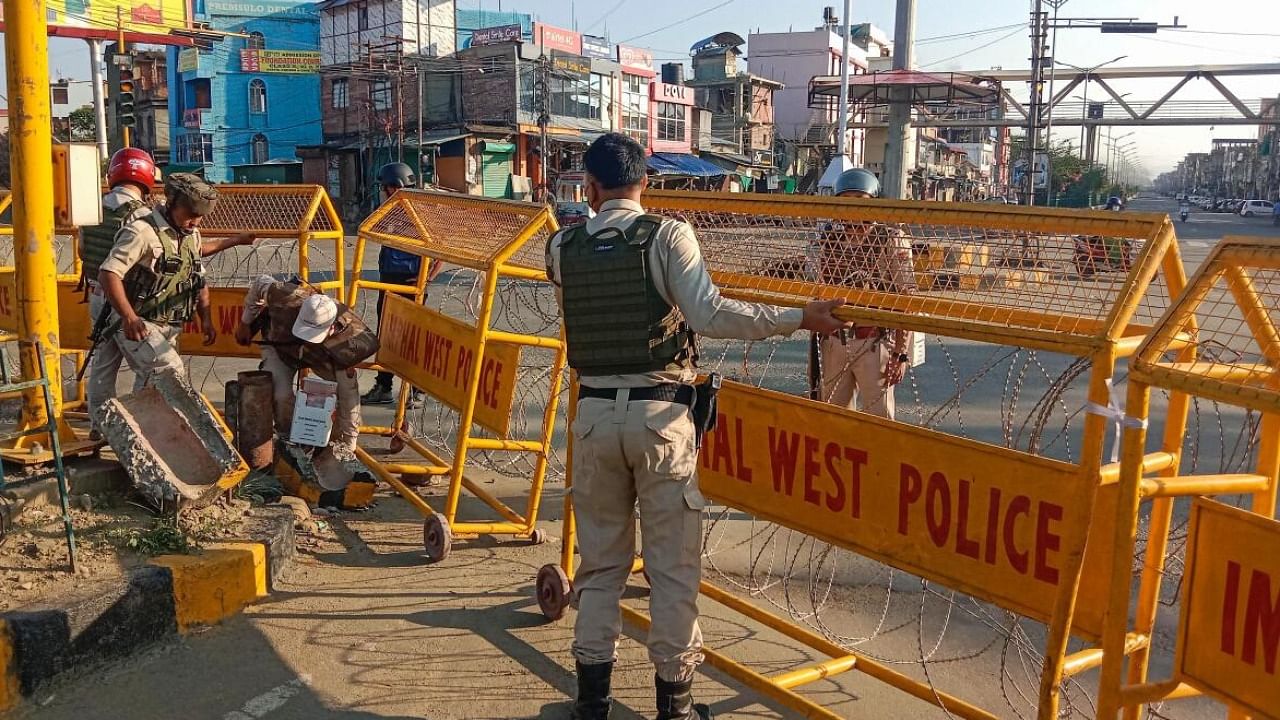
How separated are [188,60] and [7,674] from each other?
164 ft

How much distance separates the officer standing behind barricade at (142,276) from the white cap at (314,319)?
640 mm

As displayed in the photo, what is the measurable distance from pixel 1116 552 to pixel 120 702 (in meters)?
3.33

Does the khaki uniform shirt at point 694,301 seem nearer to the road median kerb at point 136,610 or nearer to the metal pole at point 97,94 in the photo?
the road median kerb at point 136,610

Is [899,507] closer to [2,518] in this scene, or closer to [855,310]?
[855,310]

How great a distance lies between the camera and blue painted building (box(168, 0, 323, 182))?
4759 cm

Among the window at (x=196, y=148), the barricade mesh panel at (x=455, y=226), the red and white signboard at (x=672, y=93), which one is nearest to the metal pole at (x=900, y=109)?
the barricade mesh panel at (x=455, y=226)

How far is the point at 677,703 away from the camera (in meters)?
3.48

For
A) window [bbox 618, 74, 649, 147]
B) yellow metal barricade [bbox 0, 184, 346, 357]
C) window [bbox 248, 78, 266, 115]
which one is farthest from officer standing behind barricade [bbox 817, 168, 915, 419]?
window [bbox 248, 78, 266, 115]

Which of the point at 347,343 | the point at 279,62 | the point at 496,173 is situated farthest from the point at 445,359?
the point at 279,62

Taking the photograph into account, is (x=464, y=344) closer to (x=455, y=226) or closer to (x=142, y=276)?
(x=455, y=226)

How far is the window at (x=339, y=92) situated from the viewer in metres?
46.7

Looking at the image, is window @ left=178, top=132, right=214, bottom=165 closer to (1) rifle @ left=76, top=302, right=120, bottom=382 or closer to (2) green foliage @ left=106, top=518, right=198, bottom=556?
(1) rifle @ left=76, top=302, right=120, bottom=382

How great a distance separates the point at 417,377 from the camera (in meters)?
6.13

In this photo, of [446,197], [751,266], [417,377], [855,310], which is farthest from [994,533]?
[446,197]
